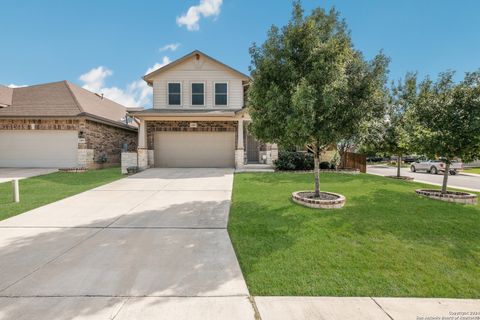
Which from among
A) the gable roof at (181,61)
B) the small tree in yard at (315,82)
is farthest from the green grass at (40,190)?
the gable roof at (181,61)

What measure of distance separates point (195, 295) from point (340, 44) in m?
6.63

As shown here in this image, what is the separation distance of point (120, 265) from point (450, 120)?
9387 millimetres

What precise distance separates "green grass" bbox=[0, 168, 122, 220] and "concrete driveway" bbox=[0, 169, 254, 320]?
28.2 inches

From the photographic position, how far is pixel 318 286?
3033 millimetres

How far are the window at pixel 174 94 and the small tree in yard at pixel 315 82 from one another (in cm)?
1018

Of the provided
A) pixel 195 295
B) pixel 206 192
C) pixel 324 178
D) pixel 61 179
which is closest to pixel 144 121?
pixel 61 179

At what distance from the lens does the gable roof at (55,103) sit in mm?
14469

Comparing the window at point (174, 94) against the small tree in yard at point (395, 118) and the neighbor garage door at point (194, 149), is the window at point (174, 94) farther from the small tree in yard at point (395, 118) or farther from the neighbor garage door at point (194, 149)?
the small tree in yard at point (395, 118)

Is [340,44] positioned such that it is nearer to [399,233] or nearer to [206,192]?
[399,233]

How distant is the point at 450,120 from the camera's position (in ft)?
23.1

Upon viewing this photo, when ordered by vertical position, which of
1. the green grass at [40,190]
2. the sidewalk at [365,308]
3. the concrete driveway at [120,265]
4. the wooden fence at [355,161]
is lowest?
the sidewalk at [365,308]

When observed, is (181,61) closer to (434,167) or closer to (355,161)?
(355,161)

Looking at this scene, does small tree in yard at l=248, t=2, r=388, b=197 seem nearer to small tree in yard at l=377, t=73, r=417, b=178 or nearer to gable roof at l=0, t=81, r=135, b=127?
small tree in yard at l=377, t=73, r=417, b=178

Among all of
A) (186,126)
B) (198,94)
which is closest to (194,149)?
(186,126)
